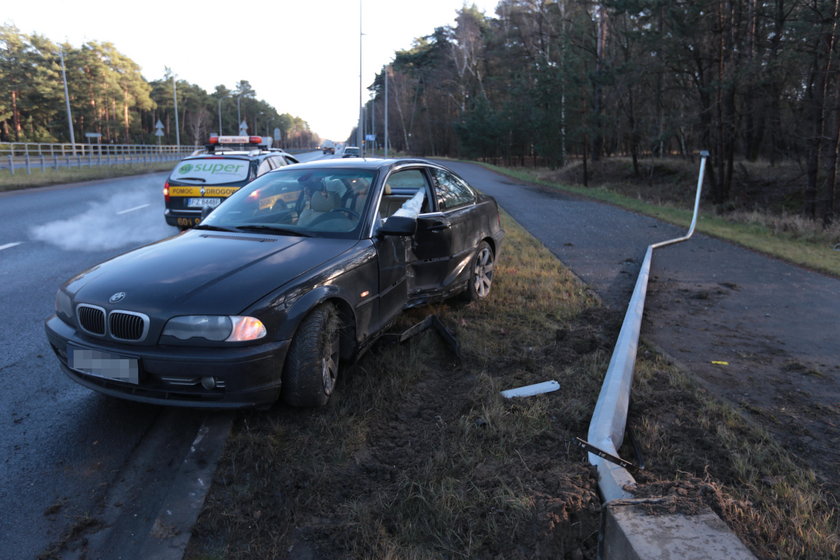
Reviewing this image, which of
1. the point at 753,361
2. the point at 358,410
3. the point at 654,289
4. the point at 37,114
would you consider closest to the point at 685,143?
the point at 654,289

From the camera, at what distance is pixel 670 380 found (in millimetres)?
4309

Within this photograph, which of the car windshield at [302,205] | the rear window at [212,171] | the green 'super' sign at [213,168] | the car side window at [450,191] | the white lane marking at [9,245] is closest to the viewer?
the car windshield at [302,205]

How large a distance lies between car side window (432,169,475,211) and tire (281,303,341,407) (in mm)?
2465

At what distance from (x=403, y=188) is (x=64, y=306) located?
3393 mm

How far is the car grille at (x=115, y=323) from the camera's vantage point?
3316mm

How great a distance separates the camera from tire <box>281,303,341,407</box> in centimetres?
354

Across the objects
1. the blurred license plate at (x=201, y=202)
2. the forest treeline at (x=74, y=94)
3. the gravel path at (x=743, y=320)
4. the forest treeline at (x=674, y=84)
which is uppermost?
the forest treeline at (x=74, y=94)

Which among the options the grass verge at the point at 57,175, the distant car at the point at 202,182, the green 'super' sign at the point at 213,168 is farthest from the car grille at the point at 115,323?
the grass verge at the point at 57,175

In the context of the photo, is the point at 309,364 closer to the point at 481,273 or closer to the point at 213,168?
the point at 481,273

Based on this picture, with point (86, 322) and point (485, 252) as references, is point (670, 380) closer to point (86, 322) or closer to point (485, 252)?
point (485, 252)

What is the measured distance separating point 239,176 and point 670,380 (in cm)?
825

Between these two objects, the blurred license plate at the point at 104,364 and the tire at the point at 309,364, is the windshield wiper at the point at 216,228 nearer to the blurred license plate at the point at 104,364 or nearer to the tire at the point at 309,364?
the tire at the point at 309,364

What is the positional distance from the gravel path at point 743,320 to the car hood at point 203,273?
3.13 metres

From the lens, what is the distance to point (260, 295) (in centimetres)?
343
